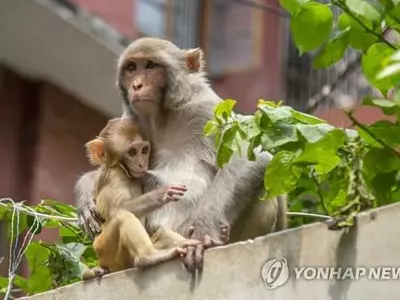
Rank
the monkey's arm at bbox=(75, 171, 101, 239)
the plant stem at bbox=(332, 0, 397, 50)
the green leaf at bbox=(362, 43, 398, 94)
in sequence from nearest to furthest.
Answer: the green leaf at bbox=(362, 43, 398, 94) < the plant stem at bbox=(332, 0, 397, 50) < the monkey's arm at bbox=(75, 171, 101, 239)

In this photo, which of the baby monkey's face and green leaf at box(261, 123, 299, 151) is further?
the baby monkey's face

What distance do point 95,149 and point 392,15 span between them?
2.13 metres

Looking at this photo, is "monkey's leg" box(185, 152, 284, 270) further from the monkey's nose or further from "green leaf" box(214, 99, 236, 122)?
"green leaf" box(214, 99, 236, 122)

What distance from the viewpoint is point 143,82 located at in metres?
7.02

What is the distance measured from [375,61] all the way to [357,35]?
1.24 ft

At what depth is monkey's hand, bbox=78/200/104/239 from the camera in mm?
6758

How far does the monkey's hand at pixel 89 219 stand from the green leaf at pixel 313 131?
1651 mm

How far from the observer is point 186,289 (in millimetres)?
5688

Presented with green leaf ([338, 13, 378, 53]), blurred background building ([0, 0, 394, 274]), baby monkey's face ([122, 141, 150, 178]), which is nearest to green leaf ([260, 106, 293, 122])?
green leaf ([338, 13, 378, 53])

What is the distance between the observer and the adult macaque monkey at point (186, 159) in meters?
6.66

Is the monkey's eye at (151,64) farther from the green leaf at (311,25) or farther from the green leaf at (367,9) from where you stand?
the green leaf at (367,9)

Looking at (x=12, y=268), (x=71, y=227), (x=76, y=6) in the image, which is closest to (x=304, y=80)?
(x=76, y=6)

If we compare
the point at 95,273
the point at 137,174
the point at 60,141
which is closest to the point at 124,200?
the point at 137,174

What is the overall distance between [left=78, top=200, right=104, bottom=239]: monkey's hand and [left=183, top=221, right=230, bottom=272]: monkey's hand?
0.52 m
